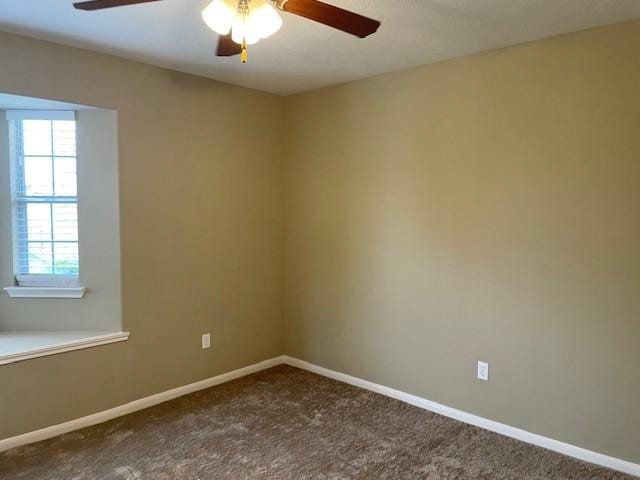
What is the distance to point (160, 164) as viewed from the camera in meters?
3.34

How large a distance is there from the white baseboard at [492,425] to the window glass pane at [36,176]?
2449mm

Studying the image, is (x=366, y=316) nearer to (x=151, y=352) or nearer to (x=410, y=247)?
(x=410, y=247)

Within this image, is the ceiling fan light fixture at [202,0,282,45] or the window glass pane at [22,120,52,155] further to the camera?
the window glass pane at [22,120,52,155]

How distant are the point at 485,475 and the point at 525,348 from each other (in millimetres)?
781

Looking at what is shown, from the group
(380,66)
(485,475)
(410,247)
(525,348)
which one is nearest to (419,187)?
(410,247)

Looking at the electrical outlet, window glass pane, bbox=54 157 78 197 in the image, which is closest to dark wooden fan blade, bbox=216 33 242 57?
window glass pane, bbox=54 157 78 197

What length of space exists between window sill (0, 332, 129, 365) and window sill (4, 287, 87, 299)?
247 millimetres

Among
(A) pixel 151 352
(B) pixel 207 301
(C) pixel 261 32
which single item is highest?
(C) pixel 261 32

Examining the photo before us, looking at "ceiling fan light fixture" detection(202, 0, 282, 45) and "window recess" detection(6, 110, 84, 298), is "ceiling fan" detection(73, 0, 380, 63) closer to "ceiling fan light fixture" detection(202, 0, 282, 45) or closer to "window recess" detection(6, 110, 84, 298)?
"ceiling fan light fixture" detection(202, 0, 282, 45)

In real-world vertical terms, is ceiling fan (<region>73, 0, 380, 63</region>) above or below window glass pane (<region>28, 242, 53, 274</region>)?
above

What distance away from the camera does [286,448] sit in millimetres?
2773

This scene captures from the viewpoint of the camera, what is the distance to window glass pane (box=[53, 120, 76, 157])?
3234 millimetres

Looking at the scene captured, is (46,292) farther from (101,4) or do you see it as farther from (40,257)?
(101,4)

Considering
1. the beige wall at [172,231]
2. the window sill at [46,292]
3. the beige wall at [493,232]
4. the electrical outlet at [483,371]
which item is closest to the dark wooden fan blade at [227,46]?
the beige wall at [172,231]
